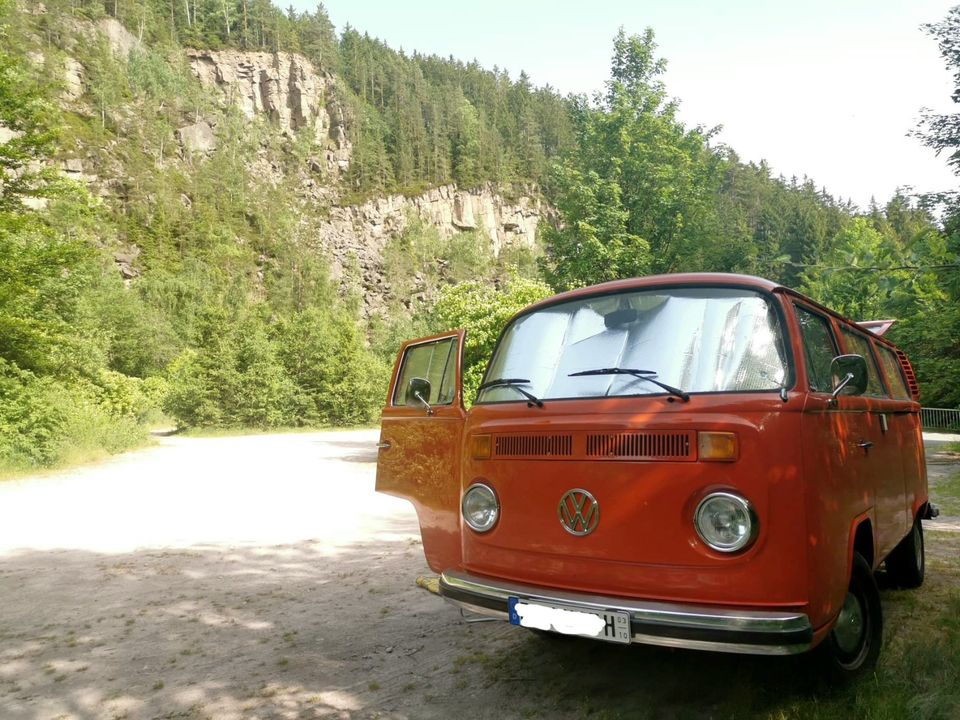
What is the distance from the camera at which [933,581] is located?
643 centimetres

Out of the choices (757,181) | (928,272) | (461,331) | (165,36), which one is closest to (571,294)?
(461,331)

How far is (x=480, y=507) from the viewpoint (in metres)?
4.11

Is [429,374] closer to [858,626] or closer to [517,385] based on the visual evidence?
[517,385]

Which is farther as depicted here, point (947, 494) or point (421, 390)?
point (947, 494)

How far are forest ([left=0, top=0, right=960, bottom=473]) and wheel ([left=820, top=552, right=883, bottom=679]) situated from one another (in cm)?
1320

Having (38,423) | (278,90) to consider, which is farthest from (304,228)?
(38,423)

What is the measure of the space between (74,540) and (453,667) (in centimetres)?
731

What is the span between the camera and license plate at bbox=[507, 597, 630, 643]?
3317 mm

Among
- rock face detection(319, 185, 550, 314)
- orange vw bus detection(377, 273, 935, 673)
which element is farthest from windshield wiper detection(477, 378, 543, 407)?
rock face detection(319, 185, 550, 314)

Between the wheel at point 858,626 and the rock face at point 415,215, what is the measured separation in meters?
90.7

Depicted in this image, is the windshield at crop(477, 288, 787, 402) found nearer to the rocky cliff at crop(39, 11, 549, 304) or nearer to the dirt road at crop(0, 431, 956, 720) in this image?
the dirt road at crop(0, 431, 956, 720)

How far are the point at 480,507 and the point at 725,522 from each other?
1.37m

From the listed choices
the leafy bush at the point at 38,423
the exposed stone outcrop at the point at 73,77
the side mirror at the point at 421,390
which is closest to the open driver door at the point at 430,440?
the side mirror at the point at 421,390

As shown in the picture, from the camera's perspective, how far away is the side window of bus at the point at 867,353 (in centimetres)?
496
